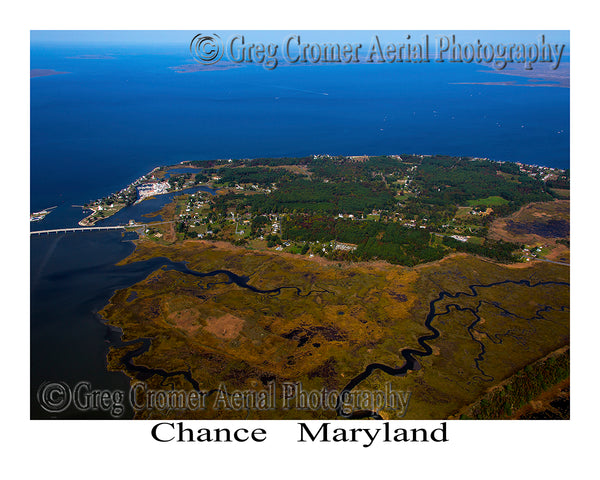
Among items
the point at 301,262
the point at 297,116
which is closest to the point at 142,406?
the point at 301,262

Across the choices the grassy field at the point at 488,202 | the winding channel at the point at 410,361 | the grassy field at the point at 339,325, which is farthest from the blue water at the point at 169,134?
the grassy field at the point at 488,202

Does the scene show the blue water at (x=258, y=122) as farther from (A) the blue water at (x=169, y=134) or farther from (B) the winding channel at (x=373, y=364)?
(B) the winding channel at (x=373, y=364)

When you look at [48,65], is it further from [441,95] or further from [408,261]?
[408,261]

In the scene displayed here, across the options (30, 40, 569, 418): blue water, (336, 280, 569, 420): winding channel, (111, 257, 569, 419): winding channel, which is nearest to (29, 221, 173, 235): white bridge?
(30, 40, 569, 418): blue water

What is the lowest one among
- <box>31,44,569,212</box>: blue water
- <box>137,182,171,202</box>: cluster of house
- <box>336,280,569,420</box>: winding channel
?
<box>336,280,569,420</box>: winding channel

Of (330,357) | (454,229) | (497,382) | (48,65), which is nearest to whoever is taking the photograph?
(497,382)

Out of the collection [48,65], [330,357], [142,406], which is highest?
[48,65]

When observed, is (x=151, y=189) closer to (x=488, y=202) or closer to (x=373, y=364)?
(x=373, y=364)

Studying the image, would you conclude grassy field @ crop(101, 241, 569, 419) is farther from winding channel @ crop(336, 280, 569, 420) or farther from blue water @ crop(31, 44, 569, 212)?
blue water @ crop(31, 44, 569, 212)
